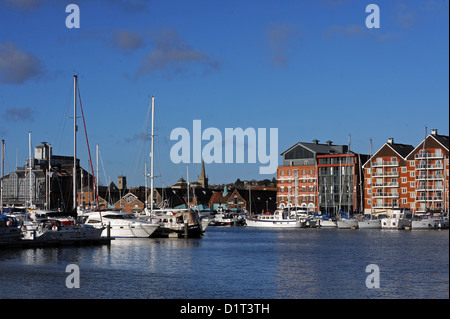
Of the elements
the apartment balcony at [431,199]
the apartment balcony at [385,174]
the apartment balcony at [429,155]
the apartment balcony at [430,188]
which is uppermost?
the apartment balcony at [429,155]

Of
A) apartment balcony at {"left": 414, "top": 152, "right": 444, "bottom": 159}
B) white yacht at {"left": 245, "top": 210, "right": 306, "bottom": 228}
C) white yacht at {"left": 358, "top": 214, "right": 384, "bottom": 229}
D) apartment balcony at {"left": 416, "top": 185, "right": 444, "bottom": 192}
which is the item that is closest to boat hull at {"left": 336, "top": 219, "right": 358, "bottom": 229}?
white yacht at {"left": 358, "top": 214, "right": 384, "bottom": 229}

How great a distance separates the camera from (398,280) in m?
46.2

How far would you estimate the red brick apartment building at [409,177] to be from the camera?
486ft

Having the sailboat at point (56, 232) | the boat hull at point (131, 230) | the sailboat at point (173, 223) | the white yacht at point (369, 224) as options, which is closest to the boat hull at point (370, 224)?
the white yacht at point (369, 224)

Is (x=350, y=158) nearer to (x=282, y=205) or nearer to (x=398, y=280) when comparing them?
(x=282, y=205)

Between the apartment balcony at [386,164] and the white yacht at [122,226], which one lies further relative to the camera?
the apartment balcony at [386,164]

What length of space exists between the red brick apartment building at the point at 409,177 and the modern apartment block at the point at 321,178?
13.9ft

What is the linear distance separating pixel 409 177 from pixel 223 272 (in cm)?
11306

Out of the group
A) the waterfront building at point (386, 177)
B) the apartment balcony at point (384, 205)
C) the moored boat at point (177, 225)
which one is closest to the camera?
the moored boat at point (177, 225)

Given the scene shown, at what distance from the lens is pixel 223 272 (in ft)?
168

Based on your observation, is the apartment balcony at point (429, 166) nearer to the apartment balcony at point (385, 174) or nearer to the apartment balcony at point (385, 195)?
the apartment balcony at point (385, 174)

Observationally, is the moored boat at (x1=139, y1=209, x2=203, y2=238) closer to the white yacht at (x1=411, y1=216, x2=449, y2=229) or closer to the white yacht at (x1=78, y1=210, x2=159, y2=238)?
the white yacht at (x1=78, y1=210, x2=159, y2=238)

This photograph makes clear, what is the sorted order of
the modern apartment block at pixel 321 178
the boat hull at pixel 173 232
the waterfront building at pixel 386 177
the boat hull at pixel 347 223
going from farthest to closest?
the modern apartment block at pixel 321 178
the waterfront building at pixel 386 177
the boat hull at pixel 347 223
the boat hull at pixel 173 232

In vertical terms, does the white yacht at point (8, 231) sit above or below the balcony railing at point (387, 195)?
below
